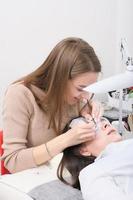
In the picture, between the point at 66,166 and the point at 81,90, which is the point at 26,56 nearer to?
the point at 81,90

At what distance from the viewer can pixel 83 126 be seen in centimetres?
121

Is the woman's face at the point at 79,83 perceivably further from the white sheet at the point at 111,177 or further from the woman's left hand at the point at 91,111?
the white sheet at the point at 111,177

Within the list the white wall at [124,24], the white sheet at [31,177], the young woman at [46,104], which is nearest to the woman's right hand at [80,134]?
the young woman at [46,104]

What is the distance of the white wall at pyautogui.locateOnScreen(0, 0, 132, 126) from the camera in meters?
2.23

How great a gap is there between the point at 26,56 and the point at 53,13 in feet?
1.12

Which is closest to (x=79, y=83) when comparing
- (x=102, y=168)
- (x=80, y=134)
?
(x=80, y=134)

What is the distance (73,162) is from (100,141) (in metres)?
0.13

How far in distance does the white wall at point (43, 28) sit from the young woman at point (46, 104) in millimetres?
936

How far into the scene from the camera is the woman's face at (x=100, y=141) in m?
1.27

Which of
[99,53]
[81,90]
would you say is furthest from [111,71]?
[81,90]

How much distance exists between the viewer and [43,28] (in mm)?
2312

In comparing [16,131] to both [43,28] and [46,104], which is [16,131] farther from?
[43,28]

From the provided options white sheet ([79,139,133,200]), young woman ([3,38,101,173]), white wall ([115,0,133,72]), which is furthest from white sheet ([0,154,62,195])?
white wall ([115,0,133,72])

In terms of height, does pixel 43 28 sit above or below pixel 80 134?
above
